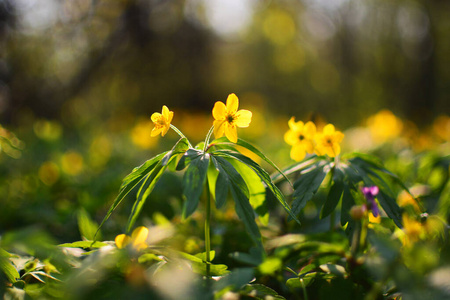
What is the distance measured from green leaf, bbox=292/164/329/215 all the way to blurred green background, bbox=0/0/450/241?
48 centimetres

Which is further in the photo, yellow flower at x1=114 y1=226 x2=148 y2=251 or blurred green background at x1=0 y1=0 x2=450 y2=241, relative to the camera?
blurred green background at x1=0 y1=0 x2=450 y2=241

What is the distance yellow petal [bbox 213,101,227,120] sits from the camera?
1243mm

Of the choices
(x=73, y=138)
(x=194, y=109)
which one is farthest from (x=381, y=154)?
(x=194, y=109)

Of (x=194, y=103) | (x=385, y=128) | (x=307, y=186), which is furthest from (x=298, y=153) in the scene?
(x=194, y=103)

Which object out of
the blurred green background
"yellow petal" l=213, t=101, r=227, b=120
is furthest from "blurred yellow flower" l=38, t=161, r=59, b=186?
"yellow petal" l=213, t=101, r=227, b=120

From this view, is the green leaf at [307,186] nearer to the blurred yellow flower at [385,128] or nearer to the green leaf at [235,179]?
the green leaf at [235,179]

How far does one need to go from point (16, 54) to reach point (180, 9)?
16.1 feet

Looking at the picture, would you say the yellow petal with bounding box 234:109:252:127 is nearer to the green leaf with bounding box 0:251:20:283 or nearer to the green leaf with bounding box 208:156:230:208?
the green leaf with bounding box 208:156:230:208

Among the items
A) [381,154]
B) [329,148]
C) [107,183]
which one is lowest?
[329,148]

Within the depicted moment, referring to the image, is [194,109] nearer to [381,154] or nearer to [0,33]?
[0,33]

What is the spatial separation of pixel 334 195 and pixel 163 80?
10.2 meters

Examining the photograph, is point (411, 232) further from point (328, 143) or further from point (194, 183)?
point (194, 183)

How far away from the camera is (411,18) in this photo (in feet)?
52.4

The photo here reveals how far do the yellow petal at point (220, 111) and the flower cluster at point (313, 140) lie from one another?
0.41m
